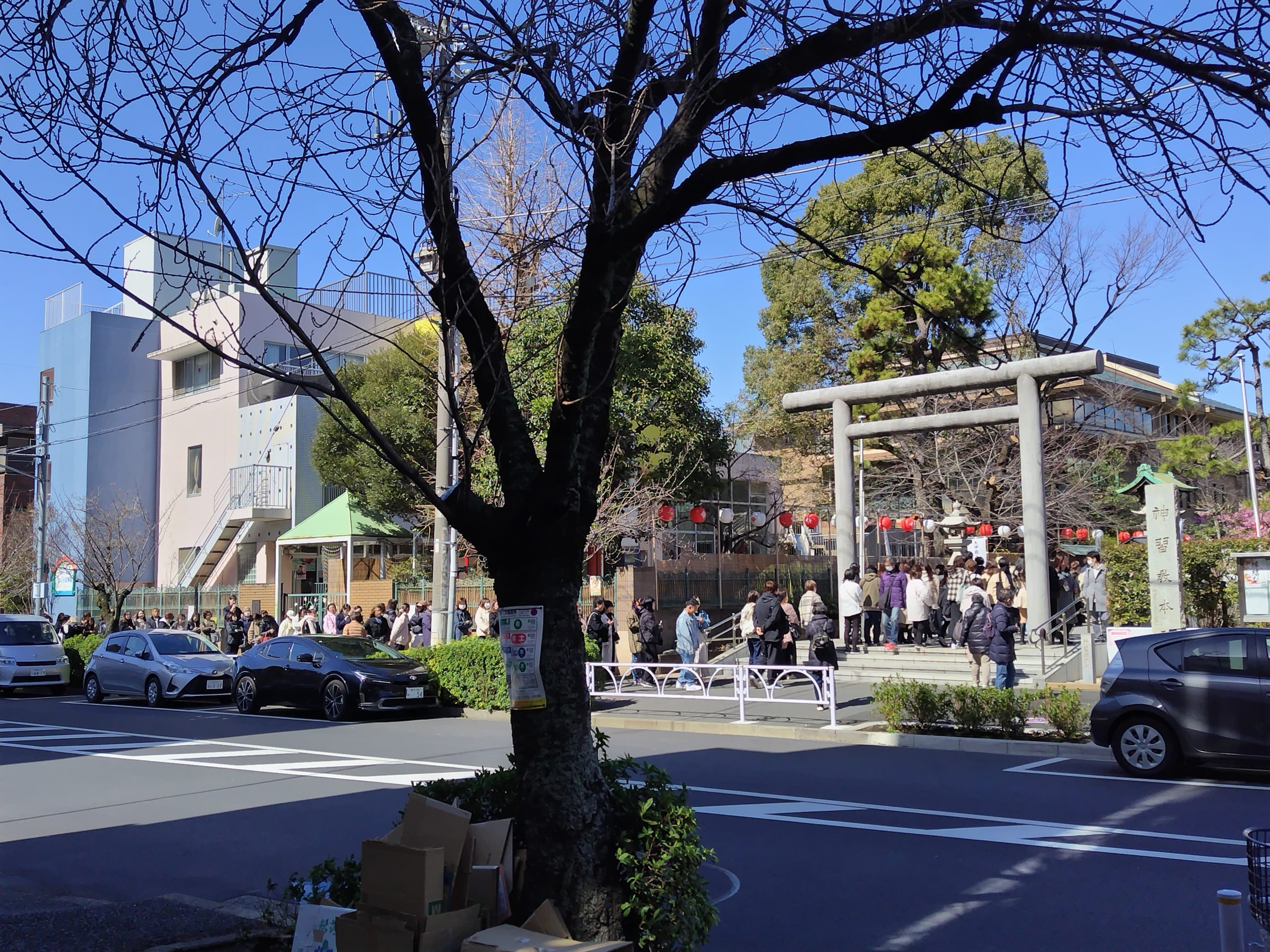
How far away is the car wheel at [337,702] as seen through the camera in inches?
716

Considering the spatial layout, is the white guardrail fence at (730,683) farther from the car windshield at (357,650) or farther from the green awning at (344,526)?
the green awning at (344,526)

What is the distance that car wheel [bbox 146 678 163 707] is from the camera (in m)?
22.0

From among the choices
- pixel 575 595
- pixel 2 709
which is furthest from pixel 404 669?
pixel 575 595

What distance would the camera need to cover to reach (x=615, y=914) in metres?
4.59

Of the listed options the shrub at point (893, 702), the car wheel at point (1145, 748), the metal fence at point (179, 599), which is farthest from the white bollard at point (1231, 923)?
the metal fence at point (179, 599)

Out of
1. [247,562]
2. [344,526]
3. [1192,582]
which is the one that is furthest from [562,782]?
[247,562]

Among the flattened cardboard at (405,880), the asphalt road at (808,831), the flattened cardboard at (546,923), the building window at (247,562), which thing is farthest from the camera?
the building window at (247,562)

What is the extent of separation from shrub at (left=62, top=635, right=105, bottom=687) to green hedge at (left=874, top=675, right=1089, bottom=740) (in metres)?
21.7

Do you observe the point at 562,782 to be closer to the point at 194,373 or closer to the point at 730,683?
the point at 730,683

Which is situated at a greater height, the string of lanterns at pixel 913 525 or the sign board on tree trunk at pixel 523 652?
the string of lanterns at pixel 913 525

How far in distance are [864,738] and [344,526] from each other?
852 inches

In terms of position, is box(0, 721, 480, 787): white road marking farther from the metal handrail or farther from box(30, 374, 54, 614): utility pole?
box(30, 374, 54, 614): utility pole

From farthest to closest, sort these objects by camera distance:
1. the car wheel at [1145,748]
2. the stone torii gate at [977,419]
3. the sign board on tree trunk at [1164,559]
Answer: the stone torii gate at [977,419]
the sign board on tree trunk at [1164,559]
the car wheel at [1145,748]

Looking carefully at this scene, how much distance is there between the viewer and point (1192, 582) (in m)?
20.9
